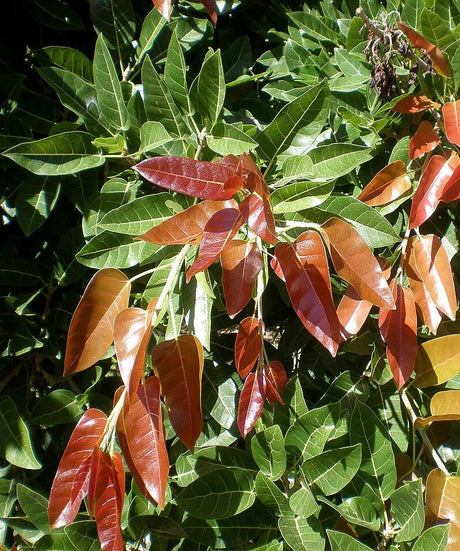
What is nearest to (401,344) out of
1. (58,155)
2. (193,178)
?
(193,178)

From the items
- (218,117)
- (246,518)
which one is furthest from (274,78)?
(246,518)

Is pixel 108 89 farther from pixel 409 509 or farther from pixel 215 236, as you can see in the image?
pixel 409 509

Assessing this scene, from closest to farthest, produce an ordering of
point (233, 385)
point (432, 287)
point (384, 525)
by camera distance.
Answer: point (432, 287) < point (384, 525) < point (233, 385)

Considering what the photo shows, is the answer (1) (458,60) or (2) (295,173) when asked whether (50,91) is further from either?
(1) (458,60)

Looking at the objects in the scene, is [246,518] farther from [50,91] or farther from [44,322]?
[50,91]

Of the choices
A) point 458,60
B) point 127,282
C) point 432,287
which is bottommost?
point 432,287

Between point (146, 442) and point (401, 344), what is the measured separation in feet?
1.52

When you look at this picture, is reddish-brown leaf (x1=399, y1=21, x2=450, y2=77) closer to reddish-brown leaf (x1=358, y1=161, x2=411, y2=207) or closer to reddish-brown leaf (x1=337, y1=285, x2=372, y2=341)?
reddish-brown leaf (x1=358, y1=161, x2=411, y2=207)

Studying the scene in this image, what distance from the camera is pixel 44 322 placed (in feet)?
4.33

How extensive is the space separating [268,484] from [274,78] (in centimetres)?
95

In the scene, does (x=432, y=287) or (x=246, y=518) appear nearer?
(x=432, y=287)

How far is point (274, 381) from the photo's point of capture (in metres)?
0.96

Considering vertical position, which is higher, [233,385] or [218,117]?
[218,117]

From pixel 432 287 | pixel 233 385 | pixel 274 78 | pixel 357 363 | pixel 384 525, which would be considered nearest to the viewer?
pixel 432 287
